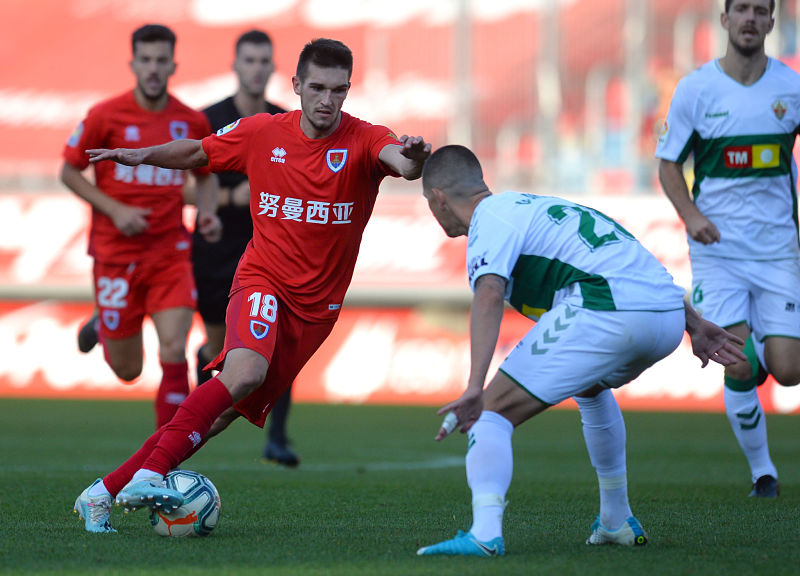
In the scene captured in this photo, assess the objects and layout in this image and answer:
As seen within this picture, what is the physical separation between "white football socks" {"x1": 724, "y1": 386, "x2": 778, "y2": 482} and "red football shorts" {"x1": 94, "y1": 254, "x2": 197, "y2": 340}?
3368 mm

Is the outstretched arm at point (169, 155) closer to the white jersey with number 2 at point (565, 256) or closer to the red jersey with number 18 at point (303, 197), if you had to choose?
the red jersey with number 18 at point (303, 197)

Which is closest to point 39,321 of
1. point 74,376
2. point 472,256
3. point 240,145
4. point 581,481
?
point 74,376

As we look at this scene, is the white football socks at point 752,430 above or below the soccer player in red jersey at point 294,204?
below

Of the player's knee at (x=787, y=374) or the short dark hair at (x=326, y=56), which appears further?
the player's knee at (x=787, y=374)

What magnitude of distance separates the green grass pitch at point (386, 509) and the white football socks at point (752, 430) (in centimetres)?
19

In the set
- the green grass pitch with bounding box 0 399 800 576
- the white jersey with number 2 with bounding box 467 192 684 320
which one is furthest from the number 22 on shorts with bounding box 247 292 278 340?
the white jersey with number 2 with bounding box 467 192 684 320

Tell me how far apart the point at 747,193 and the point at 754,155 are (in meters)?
0.22

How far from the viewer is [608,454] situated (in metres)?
4.92

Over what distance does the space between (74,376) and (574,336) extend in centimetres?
1476

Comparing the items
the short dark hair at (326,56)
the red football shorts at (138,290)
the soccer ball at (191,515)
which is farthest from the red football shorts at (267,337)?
the red football shorts at (138,290)

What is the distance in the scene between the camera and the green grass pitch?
434cm

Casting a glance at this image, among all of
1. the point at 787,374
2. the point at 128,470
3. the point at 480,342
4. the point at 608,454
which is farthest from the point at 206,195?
the point at 480,342

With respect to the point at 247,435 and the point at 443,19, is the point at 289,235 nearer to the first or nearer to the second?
the point at 247,435

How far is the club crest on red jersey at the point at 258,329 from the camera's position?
5.45m
